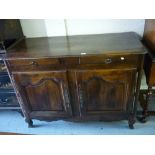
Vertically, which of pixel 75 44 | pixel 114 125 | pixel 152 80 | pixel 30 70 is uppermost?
pixel 75 44

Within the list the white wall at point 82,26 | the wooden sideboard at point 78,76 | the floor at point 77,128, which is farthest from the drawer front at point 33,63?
the floor at point 77,128

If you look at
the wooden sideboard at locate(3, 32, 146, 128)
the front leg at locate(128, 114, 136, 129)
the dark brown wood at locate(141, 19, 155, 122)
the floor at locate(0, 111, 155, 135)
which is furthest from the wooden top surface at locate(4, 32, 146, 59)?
the floor at locate(0, 111, 155, 135)

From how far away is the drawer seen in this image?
3.83 ft

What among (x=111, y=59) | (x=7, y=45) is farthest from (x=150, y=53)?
(x=7, y=45)

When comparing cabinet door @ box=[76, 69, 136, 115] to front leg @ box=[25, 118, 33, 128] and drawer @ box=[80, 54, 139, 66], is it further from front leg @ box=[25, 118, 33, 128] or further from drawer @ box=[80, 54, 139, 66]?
front leg @ box=[25, 118, 33, 128]

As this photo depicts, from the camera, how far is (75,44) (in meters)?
1.38

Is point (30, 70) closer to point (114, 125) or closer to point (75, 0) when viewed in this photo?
point (75, 0)

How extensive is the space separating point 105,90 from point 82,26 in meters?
0.67

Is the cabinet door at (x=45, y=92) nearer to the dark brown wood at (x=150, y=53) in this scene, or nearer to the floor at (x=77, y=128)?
the floor at (x=77, y=128)

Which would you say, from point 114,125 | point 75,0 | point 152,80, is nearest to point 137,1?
point 75,0

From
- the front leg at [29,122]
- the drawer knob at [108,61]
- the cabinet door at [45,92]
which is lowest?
the front leg at [29,122]

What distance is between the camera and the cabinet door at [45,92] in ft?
4.27
